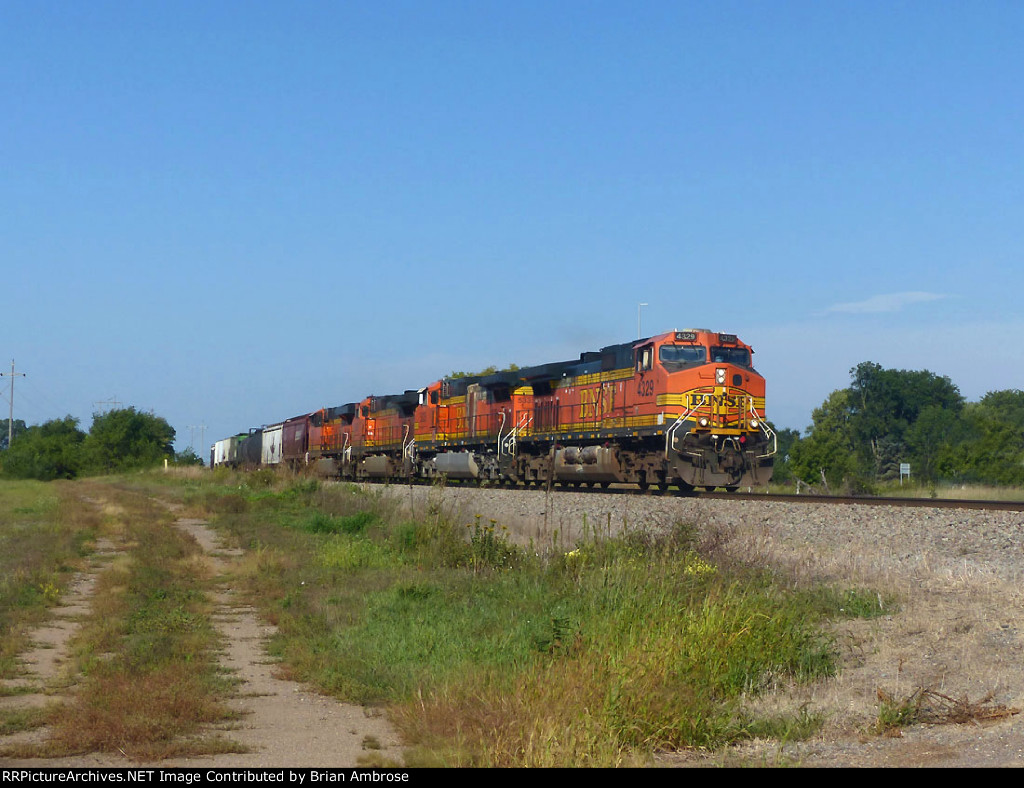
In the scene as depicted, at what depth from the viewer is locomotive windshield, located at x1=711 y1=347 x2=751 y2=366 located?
25109mm

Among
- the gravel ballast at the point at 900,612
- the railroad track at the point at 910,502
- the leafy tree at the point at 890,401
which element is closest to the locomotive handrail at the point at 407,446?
the railroad track at the point at 910,502

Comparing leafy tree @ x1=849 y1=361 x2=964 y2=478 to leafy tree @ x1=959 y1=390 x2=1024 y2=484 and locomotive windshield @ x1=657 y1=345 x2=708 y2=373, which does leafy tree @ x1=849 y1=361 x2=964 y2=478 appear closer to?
leafy tree @ x1=959 y1=390 x2=1024 y2=484

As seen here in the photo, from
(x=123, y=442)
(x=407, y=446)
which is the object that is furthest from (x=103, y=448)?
(x=407, y=446)

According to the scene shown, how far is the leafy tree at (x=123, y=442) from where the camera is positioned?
77.2 m

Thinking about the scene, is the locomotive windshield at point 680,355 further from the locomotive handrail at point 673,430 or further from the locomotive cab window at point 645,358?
the locomotive handrail at point 673,430

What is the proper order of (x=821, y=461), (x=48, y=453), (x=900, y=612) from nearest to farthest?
(x=900, y=612) < (x=821, y=461) < (x=48, y=453)

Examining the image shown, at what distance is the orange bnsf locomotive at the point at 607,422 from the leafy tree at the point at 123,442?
133ft

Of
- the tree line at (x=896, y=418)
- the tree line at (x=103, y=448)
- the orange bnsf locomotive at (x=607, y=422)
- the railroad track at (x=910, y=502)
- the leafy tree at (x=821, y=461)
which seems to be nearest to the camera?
the railroad track at (x=910, y=502)

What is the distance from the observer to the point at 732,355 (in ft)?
83.0

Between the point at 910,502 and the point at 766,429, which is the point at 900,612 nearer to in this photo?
the point at 910,502

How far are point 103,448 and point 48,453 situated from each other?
3.88 meters

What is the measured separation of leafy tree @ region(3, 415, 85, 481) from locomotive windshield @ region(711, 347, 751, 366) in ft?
183

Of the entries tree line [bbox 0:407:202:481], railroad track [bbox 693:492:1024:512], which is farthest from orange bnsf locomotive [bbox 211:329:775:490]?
tree line [bbox 0:407:202:481]

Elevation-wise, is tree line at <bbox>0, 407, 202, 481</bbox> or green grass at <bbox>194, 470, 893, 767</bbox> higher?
tree line at <bbox>0, 407, 202, 481</bbox>
